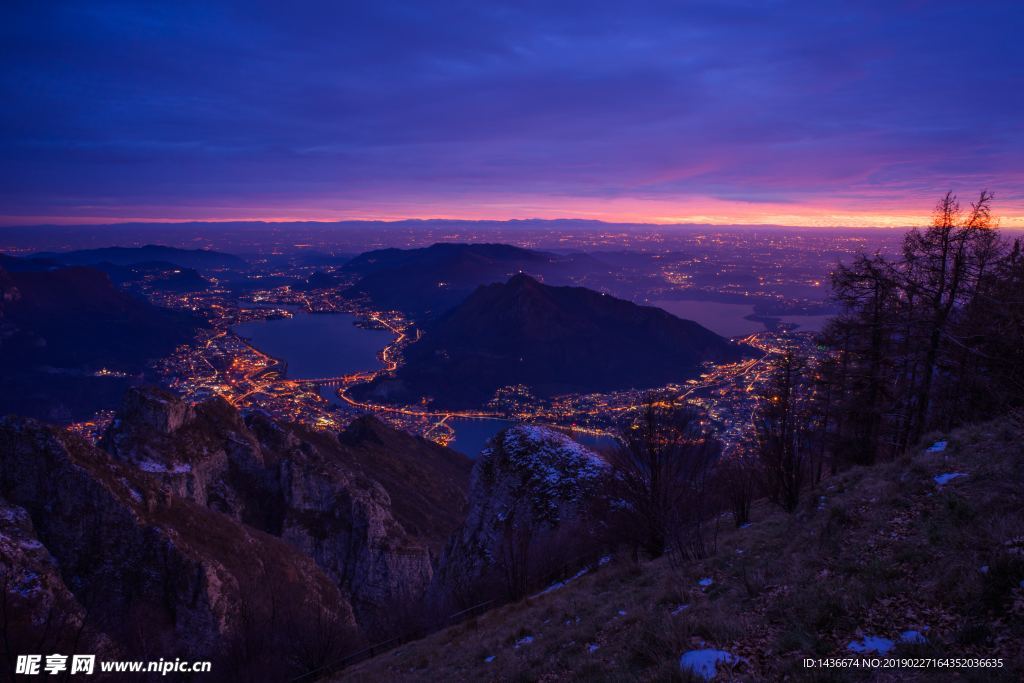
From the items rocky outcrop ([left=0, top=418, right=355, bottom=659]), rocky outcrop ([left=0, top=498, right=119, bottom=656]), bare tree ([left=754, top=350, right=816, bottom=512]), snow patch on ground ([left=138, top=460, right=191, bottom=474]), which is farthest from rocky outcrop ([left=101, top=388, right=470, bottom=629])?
bare tree ([left=754, top=350, right=816, bottom=512])

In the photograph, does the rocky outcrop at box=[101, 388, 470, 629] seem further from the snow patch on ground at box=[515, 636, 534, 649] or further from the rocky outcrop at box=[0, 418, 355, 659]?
the snow patch on ground at box=[515, 636, 534, 649]

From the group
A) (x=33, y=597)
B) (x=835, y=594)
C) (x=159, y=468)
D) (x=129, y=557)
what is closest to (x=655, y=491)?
(x=835, y=594)

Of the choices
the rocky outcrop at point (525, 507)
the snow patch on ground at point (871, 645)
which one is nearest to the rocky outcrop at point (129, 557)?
the rocky outcrop at point (525, 507)

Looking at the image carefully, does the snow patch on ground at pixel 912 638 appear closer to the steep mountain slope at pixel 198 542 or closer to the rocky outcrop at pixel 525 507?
the steep mountain slope at pixel 198 542

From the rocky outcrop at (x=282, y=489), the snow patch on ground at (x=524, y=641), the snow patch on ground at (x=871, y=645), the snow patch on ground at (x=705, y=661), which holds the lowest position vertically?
the rocky outcrop at (x=282, y=489)

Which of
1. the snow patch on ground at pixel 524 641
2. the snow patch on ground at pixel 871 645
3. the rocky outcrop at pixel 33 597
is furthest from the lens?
the rocky outcrop at pixel 33 597

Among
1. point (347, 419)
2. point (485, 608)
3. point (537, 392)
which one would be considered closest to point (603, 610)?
point (485, 608)
